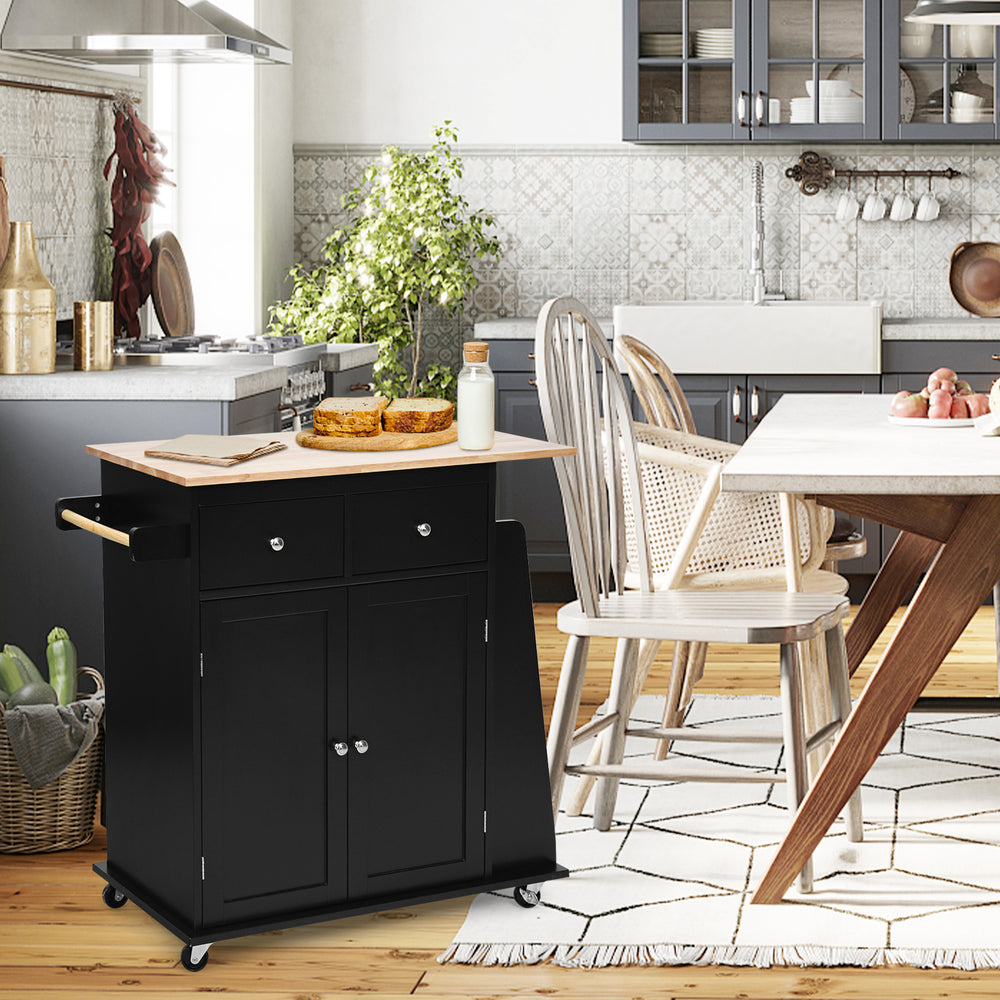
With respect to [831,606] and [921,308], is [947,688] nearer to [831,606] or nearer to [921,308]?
[831,606]

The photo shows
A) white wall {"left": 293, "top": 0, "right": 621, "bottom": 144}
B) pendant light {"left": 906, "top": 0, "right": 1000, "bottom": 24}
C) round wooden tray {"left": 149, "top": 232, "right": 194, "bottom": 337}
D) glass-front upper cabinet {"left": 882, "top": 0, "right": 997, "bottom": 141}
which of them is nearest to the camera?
pendant light {"left": 906, "top": 0, "right": 1000, "bottom": 24}

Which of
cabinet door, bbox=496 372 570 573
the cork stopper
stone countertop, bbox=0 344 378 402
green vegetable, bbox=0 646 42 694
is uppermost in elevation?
the cork stopper

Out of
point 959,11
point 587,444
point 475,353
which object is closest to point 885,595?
point 587,444

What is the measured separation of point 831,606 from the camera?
2758 mm

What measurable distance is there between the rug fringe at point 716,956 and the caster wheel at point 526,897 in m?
0.15

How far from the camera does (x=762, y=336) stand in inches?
197

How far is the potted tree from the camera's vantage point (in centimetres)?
518

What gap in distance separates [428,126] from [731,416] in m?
1.59

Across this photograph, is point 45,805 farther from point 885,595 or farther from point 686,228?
point 686,228

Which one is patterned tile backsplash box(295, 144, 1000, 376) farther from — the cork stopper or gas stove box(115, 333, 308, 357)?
the cork stopper

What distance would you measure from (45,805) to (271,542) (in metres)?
0.91

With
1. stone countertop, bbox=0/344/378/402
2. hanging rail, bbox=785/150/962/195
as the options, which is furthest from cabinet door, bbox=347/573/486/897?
hanging rail, bbox=785/150/962/195

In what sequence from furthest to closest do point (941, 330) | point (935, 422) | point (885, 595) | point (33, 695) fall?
point (941, 330) < point (885, 595) < point (935, 422) < point (33, 695)

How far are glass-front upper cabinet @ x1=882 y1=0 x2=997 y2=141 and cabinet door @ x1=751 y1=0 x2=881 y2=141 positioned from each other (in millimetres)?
61
